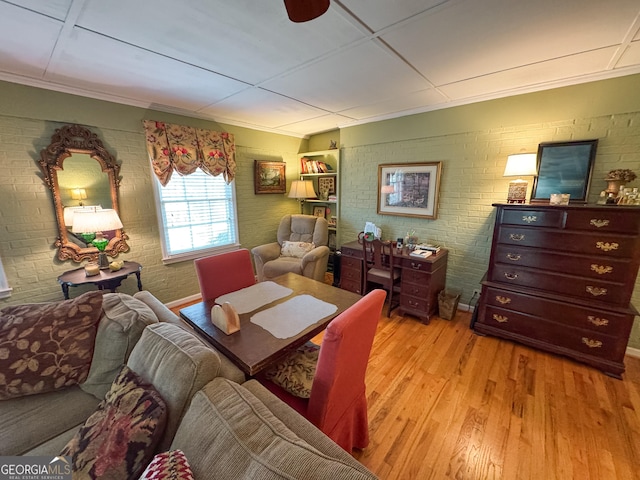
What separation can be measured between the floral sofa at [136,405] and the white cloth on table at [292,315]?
306mm

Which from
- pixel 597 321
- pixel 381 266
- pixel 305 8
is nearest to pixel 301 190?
pixel 381 266

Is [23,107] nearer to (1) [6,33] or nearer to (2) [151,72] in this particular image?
(1) [6,33]

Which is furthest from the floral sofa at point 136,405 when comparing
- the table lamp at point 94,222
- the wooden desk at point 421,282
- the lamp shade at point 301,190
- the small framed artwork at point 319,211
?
the small framed artwork at point 319,211

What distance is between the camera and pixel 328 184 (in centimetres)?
408

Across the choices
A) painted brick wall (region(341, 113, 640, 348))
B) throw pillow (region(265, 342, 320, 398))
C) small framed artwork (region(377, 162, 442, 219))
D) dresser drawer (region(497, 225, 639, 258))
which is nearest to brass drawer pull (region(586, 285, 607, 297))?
dresser drawer (region(497, 225, 639, 258))

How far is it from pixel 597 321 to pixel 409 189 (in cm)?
199

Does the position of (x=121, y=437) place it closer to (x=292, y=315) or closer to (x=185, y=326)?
(x=185, y=326)

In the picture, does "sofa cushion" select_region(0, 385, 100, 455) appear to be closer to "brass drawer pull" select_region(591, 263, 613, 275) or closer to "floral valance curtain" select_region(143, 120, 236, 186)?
"floral valance curtain" select_region(143, 120, 236, 186)

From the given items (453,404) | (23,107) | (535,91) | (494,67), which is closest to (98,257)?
(23,107)

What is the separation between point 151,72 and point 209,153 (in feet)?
3.96

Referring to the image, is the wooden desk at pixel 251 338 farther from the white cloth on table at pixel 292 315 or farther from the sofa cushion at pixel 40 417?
the sofa cushion at pixel 40 417

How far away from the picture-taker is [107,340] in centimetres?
128

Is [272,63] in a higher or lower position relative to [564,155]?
higher

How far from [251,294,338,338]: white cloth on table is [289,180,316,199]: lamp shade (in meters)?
2.35
